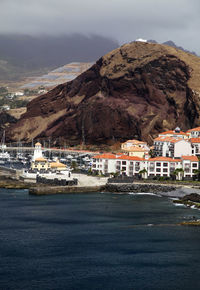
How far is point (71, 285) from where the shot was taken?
46.6 meters

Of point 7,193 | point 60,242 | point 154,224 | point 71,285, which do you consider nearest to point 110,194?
point 7,193

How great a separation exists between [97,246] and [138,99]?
387 ft

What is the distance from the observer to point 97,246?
2311 inches

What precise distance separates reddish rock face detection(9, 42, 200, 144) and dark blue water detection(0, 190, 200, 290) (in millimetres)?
82724

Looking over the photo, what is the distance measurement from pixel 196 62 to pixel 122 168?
7049 cm

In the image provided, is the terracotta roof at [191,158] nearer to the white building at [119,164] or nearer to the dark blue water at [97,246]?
the white building at [119,164]

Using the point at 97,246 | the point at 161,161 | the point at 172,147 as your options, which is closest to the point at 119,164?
the point at 161,161

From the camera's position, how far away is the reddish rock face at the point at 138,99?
16638cm

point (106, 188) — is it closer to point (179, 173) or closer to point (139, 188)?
point (139, 188)

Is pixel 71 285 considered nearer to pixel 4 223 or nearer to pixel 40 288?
pixel 40 288

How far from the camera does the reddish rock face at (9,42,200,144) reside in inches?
6550

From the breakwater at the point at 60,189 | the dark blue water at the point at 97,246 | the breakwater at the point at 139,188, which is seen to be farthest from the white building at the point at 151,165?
the dark blue water at the point at 97,246

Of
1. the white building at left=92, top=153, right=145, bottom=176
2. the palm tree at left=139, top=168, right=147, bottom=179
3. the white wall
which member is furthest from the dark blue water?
the white wall

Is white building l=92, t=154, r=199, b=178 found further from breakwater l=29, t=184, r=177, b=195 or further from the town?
breakwater l=29, t=184, r=177, b=195
